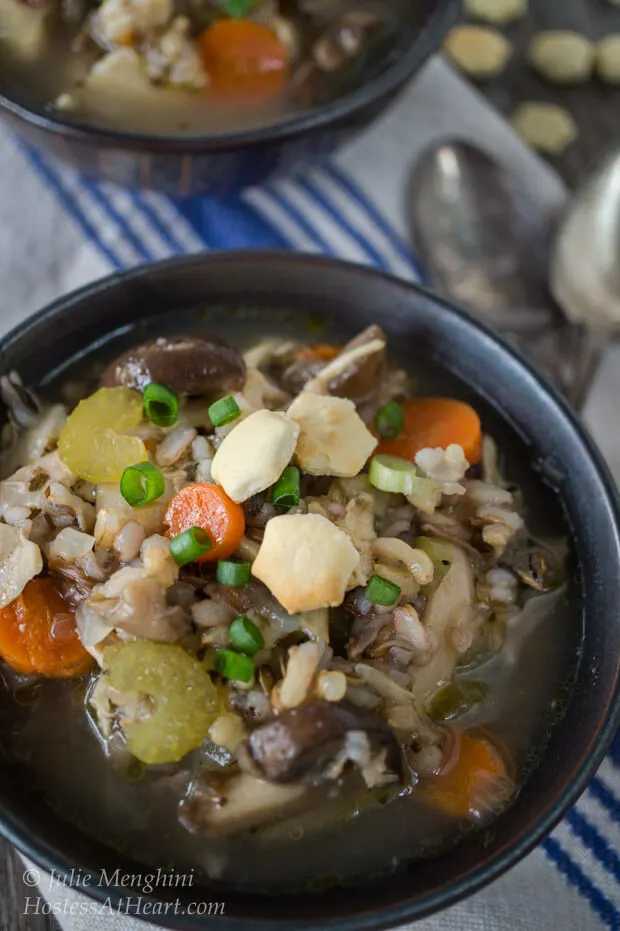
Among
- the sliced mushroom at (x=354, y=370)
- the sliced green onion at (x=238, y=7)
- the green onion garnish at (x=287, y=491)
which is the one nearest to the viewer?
the green onion garnish at (x=287, y=491)

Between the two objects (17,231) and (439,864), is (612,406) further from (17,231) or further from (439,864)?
(17,231)

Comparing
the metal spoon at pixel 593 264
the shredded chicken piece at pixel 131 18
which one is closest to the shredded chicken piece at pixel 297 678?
the metal spoon at pixel 593 264

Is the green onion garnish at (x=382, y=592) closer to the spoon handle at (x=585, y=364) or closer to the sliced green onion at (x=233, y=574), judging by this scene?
the sliced green onion at (x=233, y=574)

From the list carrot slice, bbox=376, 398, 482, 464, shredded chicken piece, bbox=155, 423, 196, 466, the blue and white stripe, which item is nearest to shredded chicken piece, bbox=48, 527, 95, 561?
shredded chicken piece, bbox=155, 423, 196, 466

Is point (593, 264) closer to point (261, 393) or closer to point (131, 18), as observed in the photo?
point (261, 393)

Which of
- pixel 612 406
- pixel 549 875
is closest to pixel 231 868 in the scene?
pixel 549 875
